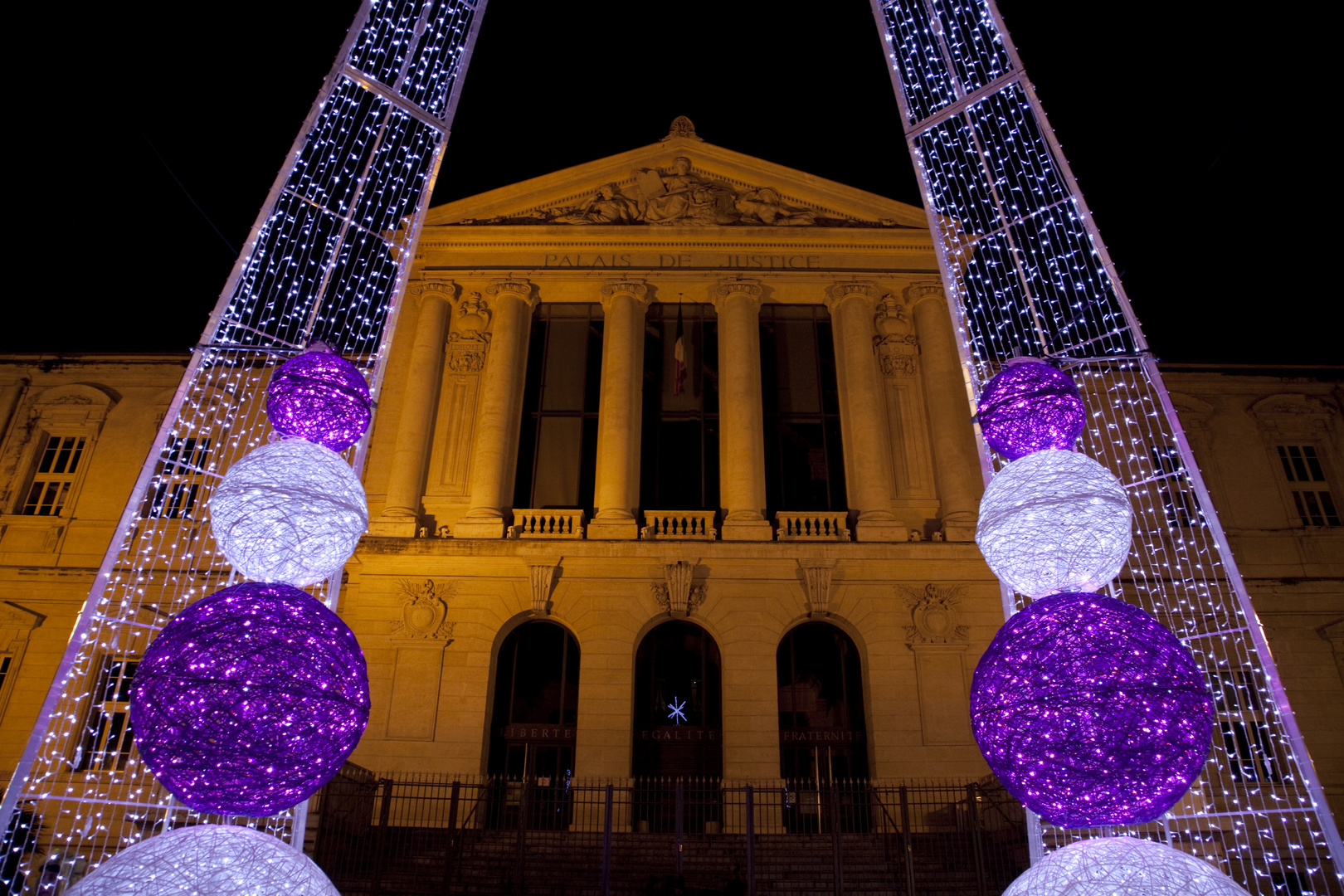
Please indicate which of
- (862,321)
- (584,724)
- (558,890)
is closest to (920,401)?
(862,321)

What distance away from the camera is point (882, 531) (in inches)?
691

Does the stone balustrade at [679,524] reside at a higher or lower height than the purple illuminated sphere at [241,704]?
higher

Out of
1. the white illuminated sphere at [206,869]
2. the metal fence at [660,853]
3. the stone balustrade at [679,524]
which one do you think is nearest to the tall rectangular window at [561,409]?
the stone balustrade at [679,524]

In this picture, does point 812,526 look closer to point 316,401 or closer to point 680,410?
point 680,410

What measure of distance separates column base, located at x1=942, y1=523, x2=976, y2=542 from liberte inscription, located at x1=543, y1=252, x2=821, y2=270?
7264 millimetres

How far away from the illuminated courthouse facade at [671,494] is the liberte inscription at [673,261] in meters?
0.08

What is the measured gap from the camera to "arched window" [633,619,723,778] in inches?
643

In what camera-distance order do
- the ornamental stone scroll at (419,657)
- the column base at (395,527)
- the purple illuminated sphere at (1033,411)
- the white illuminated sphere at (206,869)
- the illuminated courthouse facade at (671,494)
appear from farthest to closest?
the column base at (395,527), the illuminated courthouse facade at (671,494), the ornamental stone scroll at (419,657), the purple illuminated sphere at (1033,411), the white illuminated sphere at (206,869)

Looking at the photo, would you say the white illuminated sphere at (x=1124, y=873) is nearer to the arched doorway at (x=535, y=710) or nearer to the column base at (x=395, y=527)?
the arched doorway at (x=535, y=710)

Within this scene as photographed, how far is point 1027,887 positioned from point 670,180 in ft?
64.9

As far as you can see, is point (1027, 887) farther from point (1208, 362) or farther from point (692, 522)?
point (1208, 362)

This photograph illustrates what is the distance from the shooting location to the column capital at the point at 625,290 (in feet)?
66.8

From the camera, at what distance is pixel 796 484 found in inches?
757

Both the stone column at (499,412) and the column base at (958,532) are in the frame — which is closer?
the column base at (958,532)
